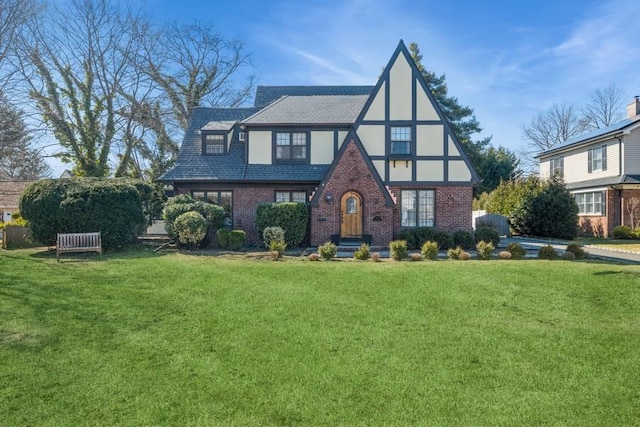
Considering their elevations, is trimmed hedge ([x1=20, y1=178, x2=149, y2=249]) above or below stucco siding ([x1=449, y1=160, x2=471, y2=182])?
below

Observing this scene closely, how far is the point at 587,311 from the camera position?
819 centimetres

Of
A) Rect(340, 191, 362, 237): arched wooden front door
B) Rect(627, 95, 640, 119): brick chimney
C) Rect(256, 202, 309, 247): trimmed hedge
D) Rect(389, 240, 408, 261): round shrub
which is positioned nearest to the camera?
Rect(389, 240, 408, 261): round shrub

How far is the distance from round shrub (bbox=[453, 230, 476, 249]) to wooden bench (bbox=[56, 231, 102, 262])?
1403cm

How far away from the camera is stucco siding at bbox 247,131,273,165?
2006 cm

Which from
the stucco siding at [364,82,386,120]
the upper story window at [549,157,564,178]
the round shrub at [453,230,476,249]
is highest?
the stucco siding at [364,82,386,120]

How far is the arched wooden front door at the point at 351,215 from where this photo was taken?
18344 millimetres

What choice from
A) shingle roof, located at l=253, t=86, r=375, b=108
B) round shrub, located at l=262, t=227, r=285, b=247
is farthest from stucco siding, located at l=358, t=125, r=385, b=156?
shingle roof, located at l=253, t=86, r=375, b=108

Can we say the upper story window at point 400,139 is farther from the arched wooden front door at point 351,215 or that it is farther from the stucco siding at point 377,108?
the arched wooden front door at point 351,215

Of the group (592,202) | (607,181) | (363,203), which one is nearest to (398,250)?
(363,203)

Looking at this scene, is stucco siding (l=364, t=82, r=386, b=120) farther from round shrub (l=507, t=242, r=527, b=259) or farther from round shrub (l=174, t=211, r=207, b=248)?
round shrub (l=174, t=211, r=207, b=248)

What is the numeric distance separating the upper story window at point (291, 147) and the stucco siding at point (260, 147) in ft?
1.42

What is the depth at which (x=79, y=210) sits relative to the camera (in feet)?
53.2

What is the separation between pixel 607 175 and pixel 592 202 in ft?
6.22

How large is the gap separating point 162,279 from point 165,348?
182 inches
